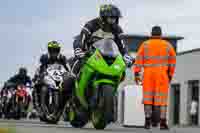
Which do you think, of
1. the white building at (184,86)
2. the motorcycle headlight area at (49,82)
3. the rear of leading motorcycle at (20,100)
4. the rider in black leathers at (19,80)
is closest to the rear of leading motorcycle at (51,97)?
the motorcycle headlight area at (49,82)

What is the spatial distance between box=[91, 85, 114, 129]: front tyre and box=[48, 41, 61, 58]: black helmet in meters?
6.49

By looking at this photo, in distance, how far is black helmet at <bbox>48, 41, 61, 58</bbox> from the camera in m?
18.7

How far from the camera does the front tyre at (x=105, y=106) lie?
1197cm

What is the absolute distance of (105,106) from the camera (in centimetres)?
1202

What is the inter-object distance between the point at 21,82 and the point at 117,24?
14126mm

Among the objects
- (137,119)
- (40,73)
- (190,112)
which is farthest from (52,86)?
(190,112)

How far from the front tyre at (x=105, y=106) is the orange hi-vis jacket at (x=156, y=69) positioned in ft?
5.94

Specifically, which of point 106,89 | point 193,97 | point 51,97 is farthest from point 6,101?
point 193,97

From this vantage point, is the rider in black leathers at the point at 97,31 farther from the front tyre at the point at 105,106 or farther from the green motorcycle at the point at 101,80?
the front tyre at the point at 105,106

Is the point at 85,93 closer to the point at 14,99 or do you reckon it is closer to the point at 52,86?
the point at 52,86

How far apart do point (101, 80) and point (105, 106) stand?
1.47 feet

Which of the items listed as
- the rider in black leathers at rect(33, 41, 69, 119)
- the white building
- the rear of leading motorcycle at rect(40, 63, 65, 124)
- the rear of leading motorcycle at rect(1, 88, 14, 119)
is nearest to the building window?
the white building

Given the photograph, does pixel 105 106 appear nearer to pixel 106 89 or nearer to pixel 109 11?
pixel 106 89

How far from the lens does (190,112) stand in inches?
2015
